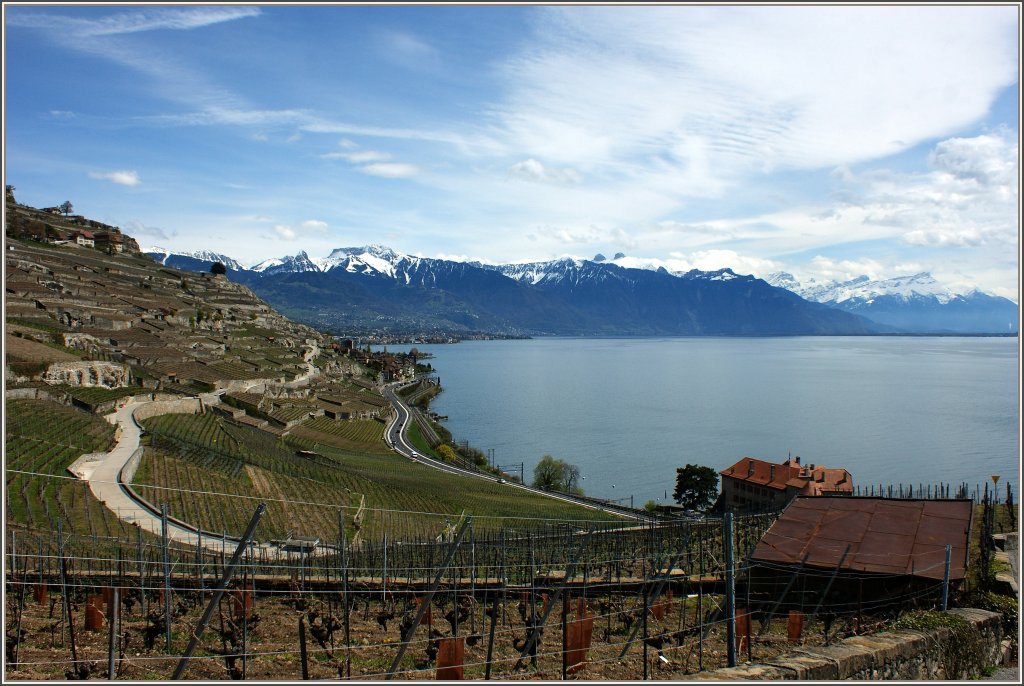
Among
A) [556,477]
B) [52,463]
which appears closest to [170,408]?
[52,463]

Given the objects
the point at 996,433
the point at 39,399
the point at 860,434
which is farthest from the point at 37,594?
the point at 996,433

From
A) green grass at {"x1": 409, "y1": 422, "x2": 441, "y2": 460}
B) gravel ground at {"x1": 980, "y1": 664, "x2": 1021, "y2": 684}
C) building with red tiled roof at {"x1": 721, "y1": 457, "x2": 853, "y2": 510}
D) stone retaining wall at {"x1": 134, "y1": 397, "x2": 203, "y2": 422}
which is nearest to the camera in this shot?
gravel ground at {"x1": 980, "y1": 664, "x2": 1021, "y2": 684}

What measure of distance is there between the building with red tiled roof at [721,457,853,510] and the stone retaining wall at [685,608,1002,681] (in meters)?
28.9

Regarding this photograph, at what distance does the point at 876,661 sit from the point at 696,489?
117 feet

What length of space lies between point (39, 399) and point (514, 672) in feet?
95.6

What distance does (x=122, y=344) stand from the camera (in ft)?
153

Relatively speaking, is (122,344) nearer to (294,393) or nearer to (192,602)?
(294,393)

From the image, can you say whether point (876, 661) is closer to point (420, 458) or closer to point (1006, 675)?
point (1006, 675)

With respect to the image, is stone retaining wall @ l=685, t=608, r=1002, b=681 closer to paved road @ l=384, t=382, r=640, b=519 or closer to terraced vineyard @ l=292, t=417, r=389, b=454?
paved road @ l=384, t=382, r=640, b=519

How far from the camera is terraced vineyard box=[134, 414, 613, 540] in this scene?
806 inches

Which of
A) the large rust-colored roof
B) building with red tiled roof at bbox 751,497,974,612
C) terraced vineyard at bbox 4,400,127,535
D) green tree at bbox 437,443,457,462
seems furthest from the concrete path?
green tree at bbox 437,443,457,462

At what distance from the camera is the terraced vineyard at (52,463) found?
14516mm

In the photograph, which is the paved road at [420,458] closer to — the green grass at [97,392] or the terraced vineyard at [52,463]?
the green grass at [97,392]

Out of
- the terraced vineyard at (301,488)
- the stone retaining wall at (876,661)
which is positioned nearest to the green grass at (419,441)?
the terraced vineyard at (301,488)
